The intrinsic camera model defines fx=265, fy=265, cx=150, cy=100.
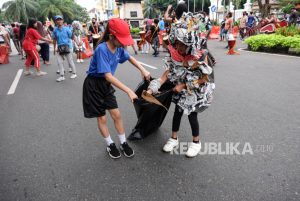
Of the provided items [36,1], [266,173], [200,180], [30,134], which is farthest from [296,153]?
[36,1]

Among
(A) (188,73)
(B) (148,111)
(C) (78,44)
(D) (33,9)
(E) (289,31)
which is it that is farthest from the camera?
(D) (33,9)

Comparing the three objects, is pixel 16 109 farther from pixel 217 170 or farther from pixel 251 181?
pixel 251 181

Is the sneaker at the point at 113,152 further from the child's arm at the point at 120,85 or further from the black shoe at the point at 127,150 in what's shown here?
the child's arm at the point at 120,85

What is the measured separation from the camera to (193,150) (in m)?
Answer: 3.06

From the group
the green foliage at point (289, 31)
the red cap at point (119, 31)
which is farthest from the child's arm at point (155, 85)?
the green foliage at point (289, 31)

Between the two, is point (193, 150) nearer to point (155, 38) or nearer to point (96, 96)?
point (96, 96)

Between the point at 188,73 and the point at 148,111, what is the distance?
0.69 m

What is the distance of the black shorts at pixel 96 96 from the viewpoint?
2.79 meters

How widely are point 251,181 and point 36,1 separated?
74.4 metres

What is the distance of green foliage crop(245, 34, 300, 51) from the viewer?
9922mm

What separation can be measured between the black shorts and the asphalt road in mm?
615

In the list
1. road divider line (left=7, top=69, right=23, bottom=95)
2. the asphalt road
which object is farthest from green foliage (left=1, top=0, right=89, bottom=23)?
the asphalt road

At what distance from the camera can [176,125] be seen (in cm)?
321

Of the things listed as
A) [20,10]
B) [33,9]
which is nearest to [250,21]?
[33,9]
